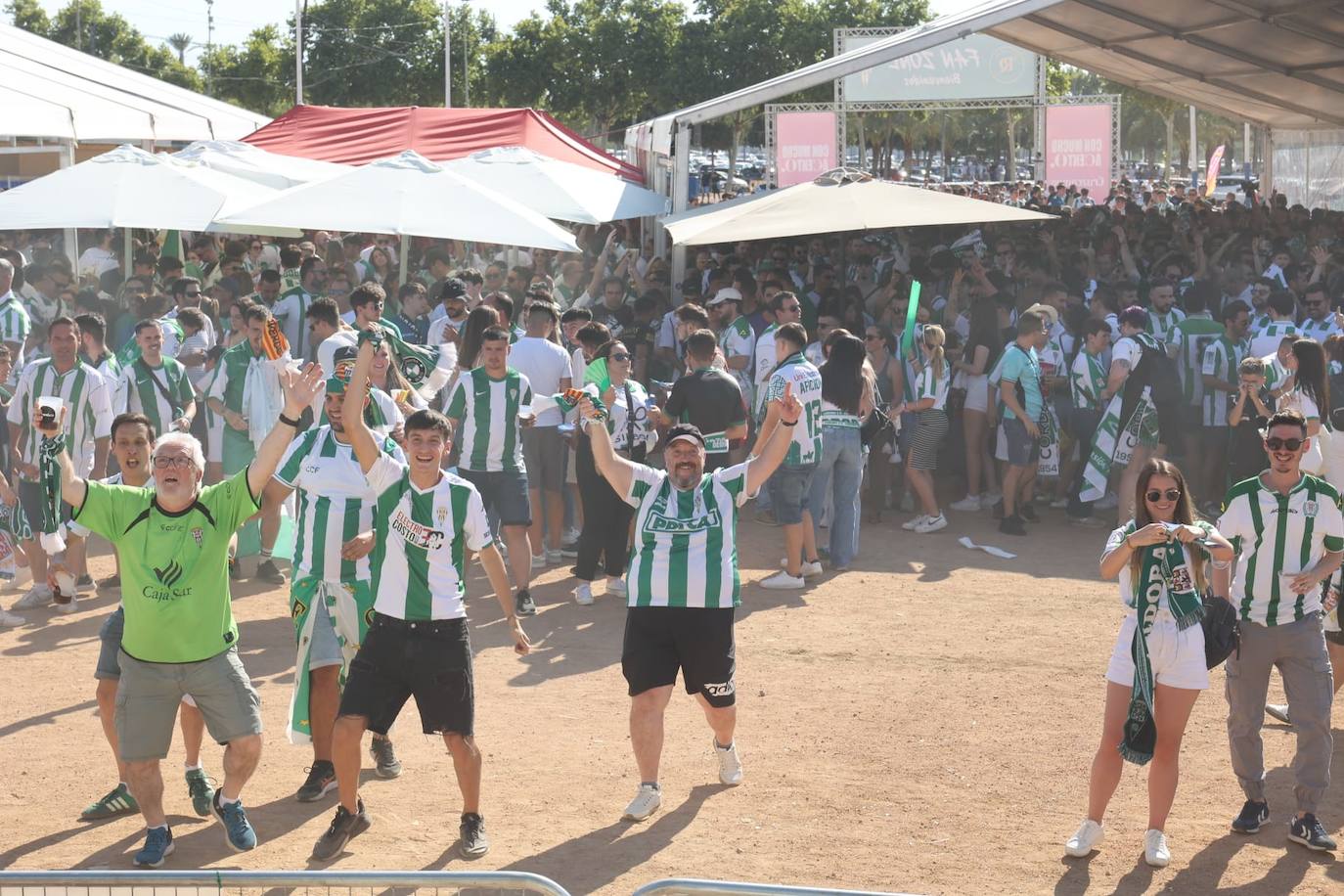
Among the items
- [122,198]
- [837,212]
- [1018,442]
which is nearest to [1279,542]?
[1018,442]

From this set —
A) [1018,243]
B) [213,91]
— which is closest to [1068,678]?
[1018,243]

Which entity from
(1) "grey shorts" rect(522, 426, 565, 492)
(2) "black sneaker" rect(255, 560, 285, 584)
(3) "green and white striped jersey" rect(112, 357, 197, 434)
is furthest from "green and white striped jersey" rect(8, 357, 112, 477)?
(1) "grey shorts" rect(522, 426, 565, 492)

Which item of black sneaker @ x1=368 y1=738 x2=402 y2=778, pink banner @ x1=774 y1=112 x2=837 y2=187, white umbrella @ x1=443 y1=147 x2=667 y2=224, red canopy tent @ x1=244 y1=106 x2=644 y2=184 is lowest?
black sneaker @ x1=368 y1=738 x2=402 y2=778

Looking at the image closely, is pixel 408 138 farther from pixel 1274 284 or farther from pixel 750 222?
pixel 1274 284

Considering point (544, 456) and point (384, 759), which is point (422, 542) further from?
point (544, 456)

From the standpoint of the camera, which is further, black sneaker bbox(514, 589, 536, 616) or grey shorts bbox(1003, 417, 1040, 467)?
grey shorts bbox(1003, 417, 1040, 467)

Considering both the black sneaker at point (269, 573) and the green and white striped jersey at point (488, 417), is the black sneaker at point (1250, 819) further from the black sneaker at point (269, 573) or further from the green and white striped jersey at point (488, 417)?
the black sneaker at point (269, 573)

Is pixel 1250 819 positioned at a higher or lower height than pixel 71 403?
lower

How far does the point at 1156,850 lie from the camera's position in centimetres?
558

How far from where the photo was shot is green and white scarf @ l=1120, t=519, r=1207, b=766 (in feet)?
17.5

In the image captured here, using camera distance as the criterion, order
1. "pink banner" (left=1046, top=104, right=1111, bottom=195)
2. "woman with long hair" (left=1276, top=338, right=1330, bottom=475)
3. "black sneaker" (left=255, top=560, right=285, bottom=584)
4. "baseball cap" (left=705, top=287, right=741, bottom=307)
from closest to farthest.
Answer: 1. "woman with long hair" (left=1276, top=338, right=1330, bottom=475)
2. "black sneaker" (left=255, top=560, right=285, bottom=584)
3. "baseball cap" (left=705, top=287, right=741, bottom=307)
4. "pink banner" (left=1046, top=104, right=1111, bottom=195)

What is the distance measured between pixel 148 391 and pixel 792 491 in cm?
442

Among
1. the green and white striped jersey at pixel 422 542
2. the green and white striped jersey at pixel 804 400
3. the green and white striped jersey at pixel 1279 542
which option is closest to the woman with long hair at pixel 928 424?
the green and white striped jersey at pixel 804 400

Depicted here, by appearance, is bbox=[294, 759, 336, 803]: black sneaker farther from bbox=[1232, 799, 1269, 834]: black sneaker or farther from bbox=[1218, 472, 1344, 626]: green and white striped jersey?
bbox=[1218, 472, 1344, 626]: green and white striped jersey
